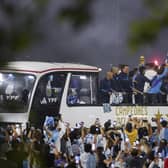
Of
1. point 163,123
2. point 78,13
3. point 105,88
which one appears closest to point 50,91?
point 105,88

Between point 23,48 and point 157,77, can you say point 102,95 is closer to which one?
point 157,77

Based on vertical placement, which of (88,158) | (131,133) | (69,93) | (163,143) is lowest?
(88,158)

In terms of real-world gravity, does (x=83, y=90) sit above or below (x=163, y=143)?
above

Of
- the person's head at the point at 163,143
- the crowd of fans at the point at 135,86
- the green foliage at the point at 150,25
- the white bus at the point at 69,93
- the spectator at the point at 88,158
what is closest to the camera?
the green foliage at the point at 150,25

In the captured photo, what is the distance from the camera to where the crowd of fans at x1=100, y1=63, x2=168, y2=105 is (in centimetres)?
479

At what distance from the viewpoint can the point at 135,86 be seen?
4840 millimetres

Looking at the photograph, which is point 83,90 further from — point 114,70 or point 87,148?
point 87,148

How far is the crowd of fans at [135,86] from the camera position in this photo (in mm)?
4789

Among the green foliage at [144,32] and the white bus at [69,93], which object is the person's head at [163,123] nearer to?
the white bus at [69,93]

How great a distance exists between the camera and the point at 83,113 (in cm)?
472

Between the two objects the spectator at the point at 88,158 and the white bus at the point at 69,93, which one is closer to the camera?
the white bus at the point at 69,93

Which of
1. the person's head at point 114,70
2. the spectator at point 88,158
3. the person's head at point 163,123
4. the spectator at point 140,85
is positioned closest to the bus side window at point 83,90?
the person's head at point 114,70

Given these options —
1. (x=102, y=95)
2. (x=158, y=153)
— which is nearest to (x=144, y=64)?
(x=102, y=95)

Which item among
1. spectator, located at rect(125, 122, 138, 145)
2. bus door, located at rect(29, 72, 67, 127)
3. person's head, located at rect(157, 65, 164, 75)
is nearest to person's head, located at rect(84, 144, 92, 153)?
spectator, located at rect(125, 122, 138, 145)
